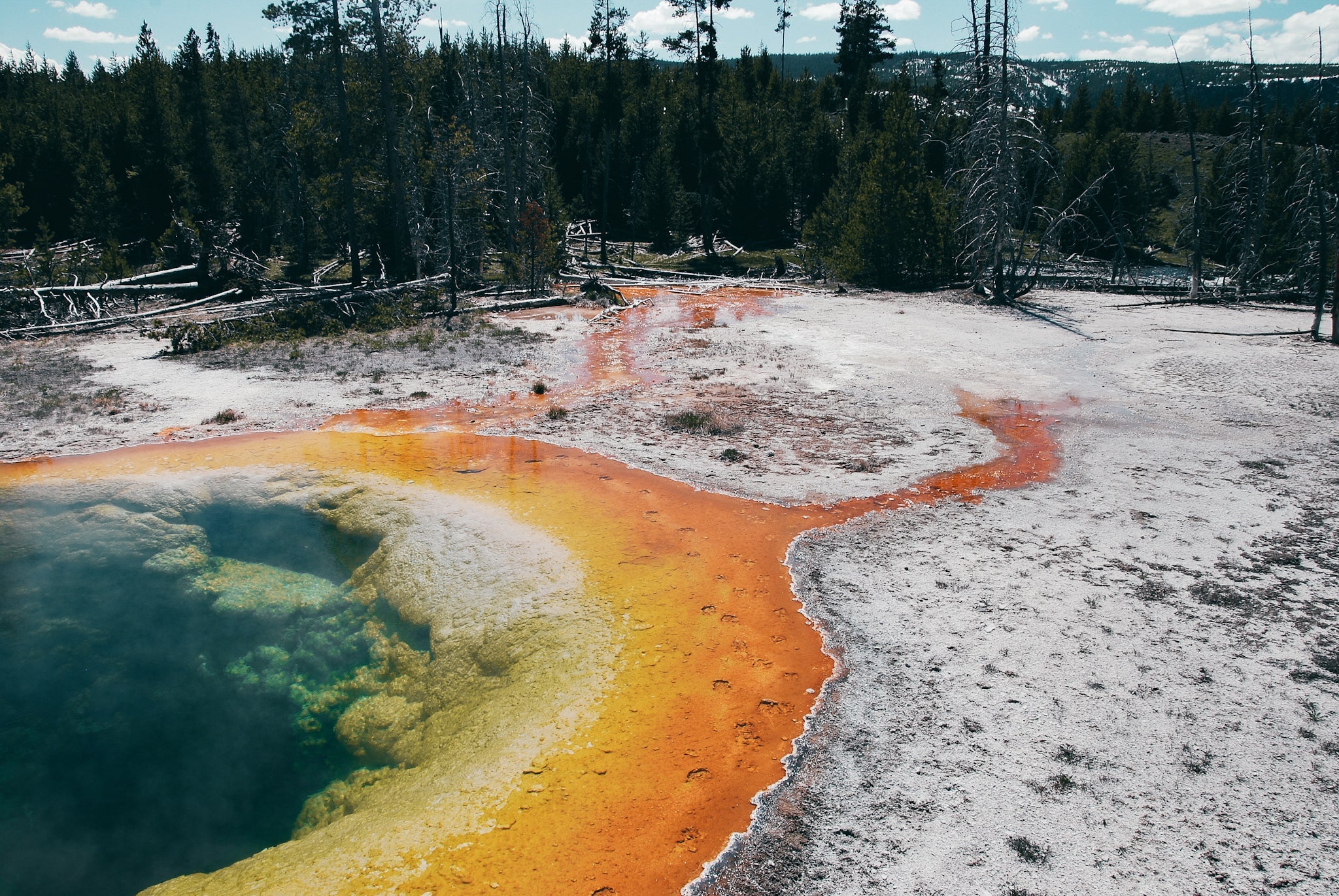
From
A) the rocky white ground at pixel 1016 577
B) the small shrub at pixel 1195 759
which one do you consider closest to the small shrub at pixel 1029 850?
the rocky white ground at pixel 1016 577

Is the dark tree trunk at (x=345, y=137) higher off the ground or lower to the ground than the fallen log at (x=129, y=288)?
higher

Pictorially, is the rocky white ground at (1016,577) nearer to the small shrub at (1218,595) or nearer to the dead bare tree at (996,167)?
the small shrub at (1218,595)

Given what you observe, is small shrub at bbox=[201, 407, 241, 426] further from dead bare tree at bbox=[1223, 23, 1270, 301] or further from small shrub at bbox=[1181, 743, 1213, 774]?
dead bare tree at bbox=[1223, 23, 1270, 301]

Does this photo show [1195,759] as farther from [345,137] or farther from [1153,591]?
[345,137]

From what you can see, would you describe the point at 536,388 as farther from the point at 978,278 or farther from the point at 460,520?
the point at 978,278

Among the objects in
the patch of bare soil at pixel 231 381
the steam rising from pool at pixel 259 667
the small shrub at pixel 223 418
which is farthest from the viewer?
the small shrub at pixel 223 418

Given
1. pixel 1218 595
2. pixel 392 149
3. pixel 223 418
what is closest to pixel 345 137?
pixel 392 149

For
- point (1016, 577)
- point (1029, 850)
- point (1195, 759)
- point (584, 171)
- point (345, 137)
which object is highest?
point (584, 171)
